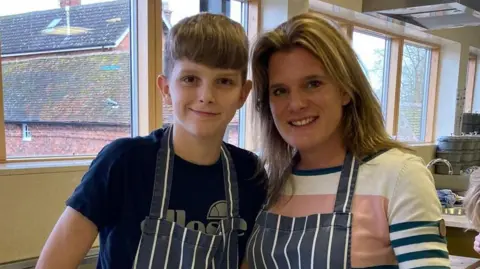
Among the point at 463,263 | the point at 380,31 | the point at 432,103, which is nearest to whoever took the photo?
the point at 463,263

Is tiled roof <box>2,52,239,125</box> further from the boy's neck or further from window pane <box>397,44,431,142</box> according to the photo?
window pane <box>397,44,431,142</box>

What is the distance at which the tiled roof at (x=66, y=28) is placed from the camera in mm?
1578

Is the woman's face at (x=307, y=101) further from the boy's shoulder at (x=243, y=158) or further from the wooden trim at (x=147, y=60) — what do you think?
the wooden trim at (x=147, y=60)

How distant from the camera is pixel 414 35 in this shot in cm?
402

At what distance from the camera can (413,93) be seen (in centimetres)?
447

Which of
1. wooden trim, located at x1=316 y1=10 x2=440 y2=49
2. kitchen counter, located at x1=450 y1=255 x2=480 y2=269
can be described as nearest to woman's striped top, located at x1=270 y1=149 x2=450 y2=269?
kitchen counter, located at x1=450 y1=255 x2=480 y2=269

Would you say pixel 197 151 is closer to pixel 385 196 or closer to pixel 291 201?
pixel 291 201

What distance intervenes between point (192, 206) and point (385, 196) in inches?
14.1

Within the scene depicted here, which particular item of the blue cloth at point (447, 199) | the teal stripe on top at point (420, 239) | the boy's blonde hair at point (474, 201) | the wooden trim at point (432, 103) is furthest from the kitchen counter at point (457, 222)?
the wooden trim at point (432, 103)

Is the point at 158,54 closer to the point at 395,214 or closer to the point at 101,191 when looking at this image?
the point at 101,191

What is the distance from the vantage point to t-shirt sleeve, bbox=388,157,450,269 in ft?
2.46

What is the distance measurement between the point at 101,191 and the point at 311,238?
0.40 m

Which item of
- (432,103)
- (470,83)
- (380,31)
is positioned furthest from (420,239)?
(470,83)

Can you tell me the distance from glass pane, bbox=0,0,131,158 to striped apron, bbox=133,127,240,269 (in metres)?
0.95
